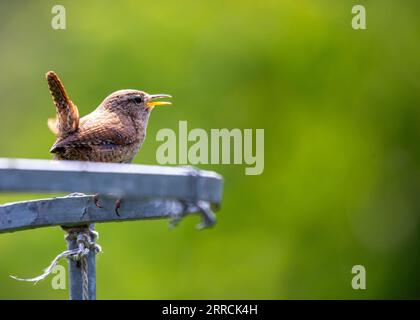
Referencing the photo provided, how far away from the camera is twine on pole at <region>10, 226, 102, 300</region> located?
3.89 meters

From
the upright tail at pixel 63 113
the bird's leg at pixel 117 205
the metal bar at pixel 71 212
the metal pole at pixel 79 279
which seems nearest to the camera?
the metal bar at pixel 71 212

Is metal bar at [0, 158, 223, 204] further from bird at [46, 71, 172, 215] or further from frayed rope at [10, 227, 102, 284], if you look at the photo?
bird at [46, 71, 172, 215]

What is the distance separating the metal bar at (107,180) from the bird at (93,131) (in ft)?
8.04

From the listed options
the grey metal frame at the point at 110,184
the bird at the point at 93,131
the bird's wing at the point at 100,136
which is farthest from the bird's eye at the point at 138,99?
the grey metal frame at the point at 110,184

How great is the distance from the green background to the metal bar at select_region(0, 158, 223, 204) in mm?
6767

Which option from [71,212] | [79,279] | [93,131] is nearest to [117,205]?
[71,212]

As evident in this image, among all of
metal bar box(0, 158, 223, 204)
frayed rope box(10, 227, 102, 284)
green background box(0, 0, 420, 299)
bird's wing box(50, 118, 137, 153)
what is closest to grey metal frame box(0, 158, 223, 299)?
Answer: metal bar box(0, 158, 223, 204)

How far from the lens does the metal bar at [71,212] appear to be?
3727mm

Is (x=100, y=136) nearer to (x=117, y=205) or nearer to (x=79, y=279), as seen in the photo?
(x=117, y=205)

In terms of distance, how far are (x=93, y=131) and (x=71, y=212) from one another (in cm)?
195

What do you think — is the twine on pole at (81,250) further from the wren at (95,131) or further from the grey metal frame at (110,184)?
the wren at (95,131)

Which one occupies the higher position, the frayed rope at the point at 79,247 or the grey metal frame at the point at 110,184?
the grey metal frame at the point at 110,184

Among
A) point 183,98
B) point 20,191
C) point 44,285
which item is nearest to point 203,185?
point 20,191

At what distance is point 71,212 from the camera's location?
3.90m
